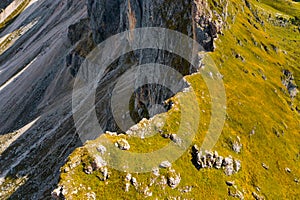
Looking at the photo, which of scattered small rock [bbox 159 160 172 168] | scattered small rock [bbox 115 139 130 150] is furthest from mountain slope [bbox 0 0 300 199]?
scattered small rock [bbox 115 139 130 150]

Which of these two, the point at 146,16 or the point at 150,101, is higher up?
the point at 146,16

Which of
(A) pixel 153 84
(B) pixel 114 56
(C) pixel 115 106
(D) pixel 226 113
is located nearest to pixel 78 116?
(C) pixel 115 106

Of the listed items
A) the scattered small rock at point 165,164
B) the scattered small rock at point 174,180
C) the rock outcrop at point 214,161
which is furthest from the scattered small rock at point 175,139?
the scattered small rock at point 174,180

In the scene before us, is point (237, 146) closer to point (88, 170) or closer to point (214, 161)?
point (214, 161)

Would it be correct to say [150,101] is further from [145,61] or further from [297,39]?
[297,39]

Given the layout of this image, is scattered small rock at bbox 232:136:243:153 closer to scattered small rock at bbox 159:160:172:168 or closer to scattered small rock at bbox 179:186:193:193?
scattered small rock at bbox 179:186:193:193
